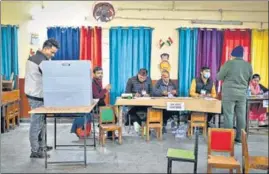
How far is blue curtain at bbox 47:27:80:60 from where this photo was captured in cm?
504

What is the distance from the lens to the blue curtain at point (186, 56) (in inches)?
202

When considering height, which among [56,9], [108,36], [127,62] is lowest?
[127,62]

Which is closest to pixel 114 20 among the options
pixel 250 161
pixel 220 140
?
pixel 220 140

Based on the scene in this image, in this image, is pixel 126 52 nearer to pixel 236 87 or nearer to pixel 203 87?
pixel 203 87

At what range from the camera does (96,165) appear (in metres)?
2.97

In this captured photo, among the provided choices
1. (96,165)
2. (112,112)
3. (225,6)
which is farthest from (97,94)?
(225,6)

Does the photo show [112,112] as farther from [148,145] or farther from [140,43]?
[140,43]


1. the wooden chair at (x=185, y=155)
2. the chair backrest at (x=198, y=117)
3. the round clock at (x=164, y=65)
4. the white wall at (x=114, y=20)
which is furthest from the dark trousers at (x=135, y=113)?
the wooden chair at (x=185, y=155)

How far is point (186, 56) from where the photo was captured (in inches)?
203

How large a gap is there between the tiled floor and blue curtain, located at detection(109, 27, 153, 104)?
1.36 m

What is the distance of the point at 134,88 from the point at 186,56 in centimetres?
129

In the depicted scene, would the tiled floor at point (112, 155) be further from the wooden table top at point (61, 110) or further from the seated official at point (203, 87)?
the seated official at point (203, 87)

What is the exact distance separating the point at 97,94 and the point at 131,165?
124cm

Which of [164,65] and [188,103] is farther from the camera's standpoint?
[164,65]
